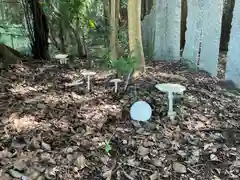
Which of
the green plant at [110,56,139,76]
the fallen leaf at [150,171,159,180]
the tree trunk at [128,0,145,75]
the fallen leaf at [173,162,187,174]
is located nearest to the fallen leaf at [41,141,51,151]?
the fallen leaf at [150,171,159,180]

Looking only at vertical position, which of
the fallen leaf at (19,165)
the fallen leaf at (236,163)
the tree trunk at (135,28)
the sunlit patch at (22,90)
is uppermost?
the tree trunk at (135,28)

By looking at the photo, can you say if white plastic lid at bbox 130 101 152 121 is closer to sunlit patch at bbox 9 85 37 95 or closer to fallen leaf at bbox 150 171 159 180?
fallen leaf at bbox 150 171 159 180

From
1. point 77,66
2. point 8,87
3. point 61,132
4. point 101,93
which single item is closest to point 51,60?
point 77,66

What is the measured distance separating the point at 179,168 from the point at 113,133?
621 mm

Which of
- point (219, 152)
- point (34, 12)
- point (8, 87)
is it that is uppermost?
point (34, 12)

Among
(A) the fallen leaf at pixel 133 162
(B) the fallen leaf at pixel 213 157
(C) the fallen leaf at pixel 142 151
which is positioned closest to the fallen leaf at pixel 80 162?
(A) the fallen leaf at pixel 133 162

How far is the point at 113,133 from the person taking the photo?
2.49 metres

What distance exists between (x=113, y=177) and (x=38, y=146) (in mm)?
609

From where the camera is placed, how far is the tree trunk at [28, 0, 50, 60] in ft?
16.6

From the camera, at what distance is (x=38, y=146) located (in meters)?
2.21

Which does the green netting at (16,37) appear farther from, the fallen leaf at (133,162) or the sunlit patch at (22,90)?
the fallen leaf at (133,162)

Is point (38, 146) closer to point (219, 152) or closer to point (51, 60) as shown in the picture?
point (219, 152)

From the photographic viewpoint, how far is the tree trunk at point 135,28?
3.53 meters

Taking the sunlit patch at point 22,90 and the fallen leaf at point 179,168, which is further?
the sunlit patch at point 22,90
